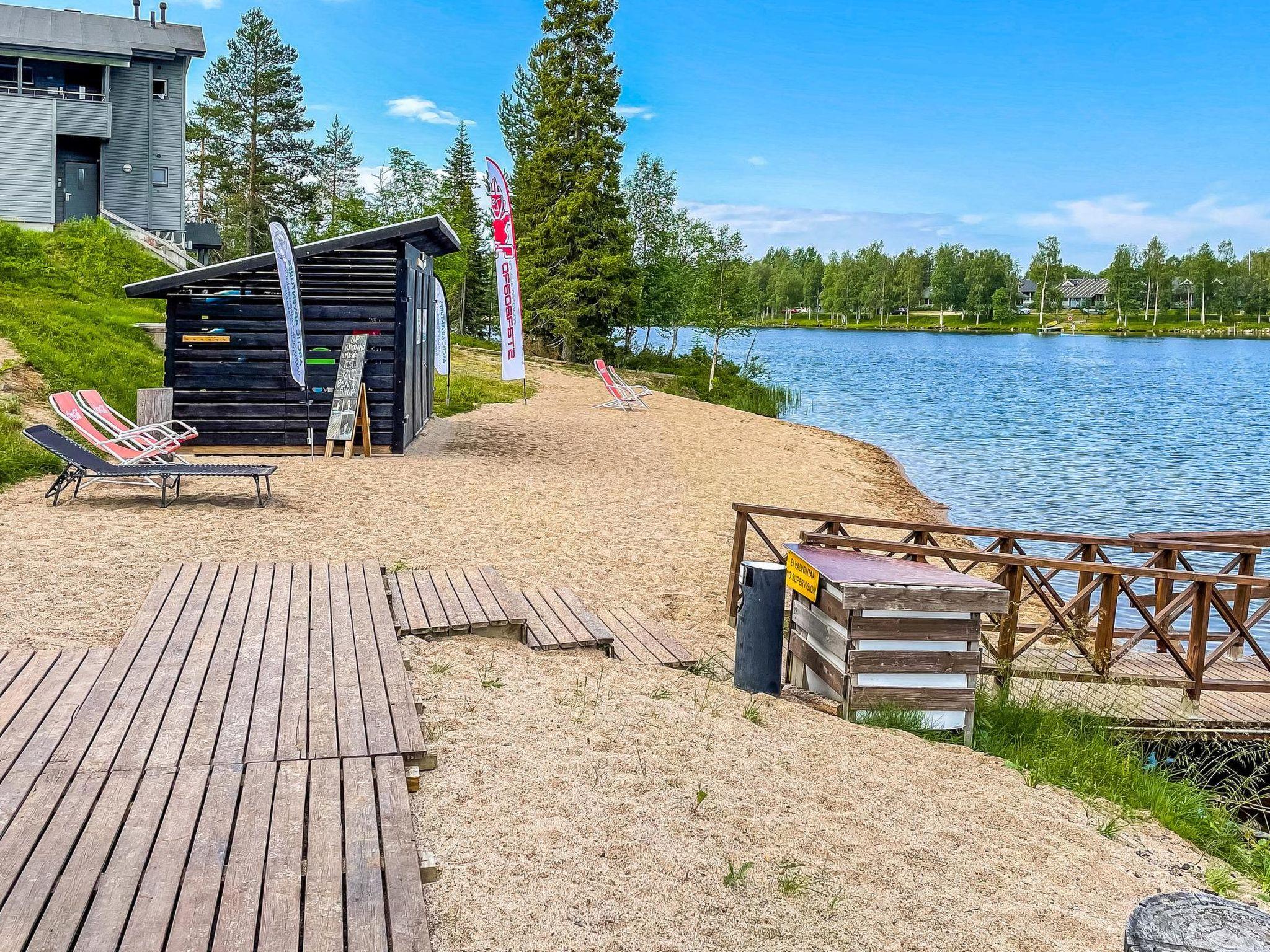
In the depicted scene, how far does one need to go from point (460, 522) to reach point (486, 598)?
12.7 feet

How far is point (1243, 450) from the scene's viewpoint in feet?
89.1

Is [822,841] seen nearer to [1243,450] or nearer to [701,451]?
[701,451]

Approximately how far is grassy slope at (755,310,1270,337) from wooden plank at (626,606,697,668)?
113 m

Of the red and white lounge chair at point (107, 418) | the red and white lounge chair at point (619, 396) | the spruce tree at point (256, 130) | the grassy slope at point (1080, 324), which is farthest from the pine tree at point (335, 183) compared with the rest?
the grassy slope at point (1080, 324)

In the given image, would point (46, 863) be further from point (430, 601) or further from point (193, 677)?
point (430, 601)

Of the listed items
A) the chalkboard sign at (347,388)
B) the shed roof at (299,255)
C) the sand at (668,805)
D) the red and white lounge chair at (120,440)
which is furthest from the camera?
the chalkboard sign at (347,388)

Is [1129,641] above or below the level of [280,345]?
below

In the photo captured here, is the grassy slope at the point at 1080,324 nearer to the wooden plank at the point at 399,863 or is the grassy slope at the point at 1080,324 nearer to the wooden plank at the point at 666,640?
the wooden plank at the point at 666,640

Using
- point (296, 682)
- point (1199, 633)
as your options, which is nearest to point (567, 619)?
point (296, 682)

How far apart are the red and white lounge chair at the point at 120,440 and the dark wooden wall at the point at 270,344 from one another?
178 centimetres

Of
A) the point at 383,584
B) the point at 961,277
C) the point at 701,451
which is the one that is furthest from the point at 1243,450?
the point at 961,277

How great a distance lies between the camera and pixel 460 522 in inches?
399

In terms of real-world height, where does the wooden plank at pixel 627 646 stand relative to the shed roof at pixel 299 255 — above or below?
below

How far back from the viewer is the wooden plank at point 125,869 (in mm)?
2676
